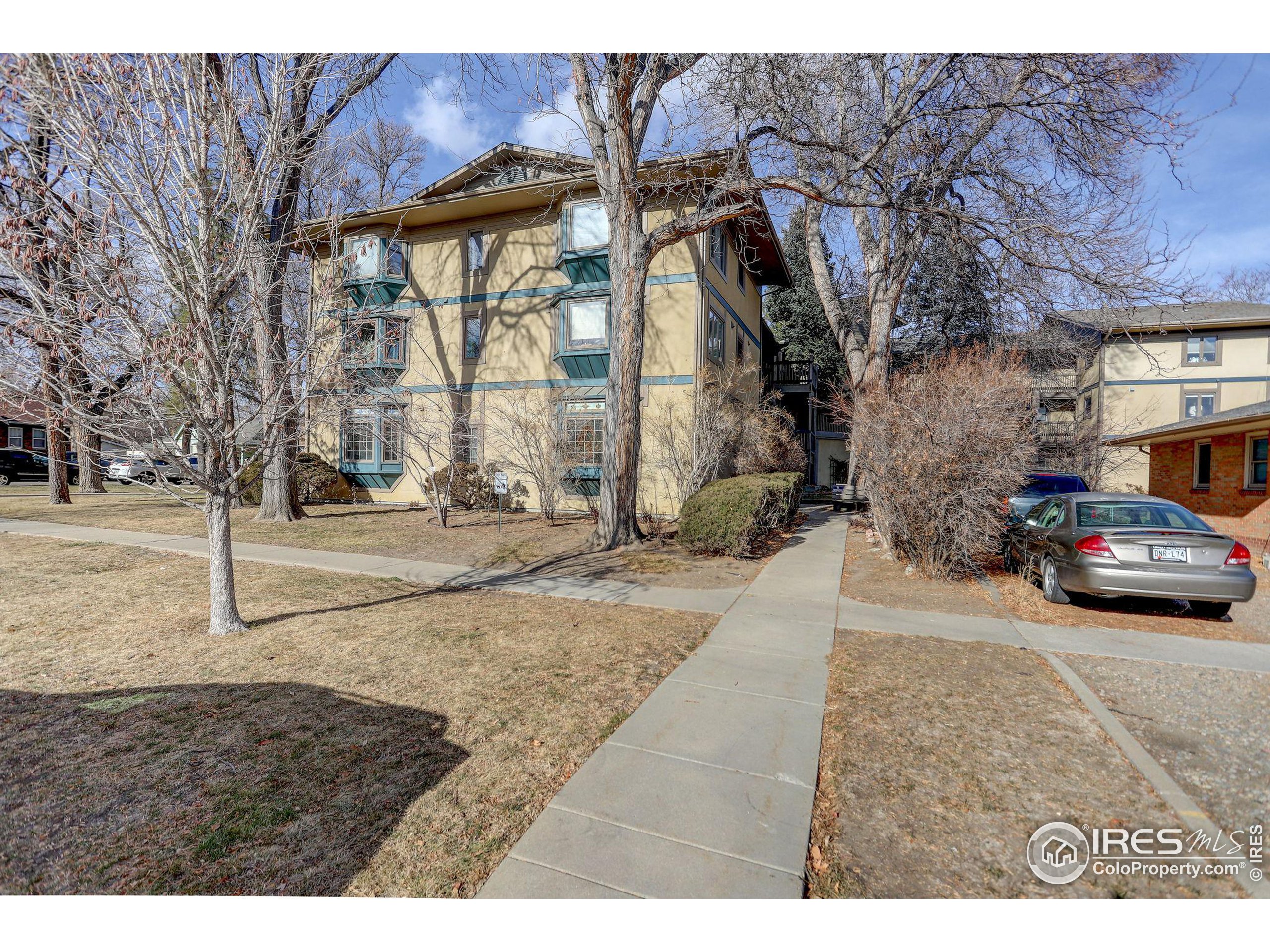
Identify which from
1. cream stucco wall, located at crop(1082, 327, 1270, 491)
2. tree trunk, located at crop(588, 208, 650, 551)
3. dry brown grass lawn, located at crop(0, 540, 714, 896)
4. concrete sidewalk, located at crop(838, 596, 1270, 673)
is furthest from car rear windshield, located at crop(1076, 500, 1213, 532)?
cream stucco wall, located at crop(1082, 327, 1270, 491)

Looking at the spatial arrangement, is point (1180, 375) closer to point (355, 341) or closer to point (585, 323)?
point (585, 323)

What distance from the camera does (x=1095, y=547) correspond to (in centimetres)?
627

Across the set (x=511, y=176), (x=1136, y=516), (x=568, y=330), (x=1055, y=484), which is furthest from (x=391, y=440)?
(x=1055, y=484)

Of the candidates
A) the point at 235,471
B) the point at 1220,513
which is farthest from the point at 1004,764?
the point at 1220,513

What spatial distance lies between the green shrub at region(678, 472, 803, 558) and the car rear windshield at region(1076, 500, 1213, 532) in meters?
4.38

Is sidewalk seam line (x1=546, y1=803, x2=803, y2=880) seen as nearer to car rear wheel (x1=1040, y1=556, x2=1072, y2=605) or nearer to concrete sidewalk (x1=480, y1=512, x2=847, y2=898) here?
concrete sidewalk (x1=480, y1=512, x2=847, y2=898)

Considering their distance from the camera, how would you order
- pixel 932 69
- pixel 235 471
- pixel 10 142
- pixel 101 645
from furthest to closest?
pixel 932 69
pixel 235 471
pixel 101 645
pixel 10 142

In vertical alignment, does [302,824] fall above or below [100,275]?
below

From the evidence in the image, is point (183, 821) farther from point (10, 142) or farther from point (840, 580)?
point (840, 580)

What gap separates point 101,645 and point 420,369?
570 inches

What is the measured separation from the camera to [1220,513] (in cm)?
1344

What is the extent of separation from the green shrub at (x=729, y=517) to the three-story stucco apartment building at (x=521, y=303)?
16.4ft

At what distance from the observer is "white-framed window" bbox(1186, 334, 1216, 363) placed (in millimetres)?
27266

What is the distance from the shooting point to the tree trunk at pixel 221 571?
17.5 ft
